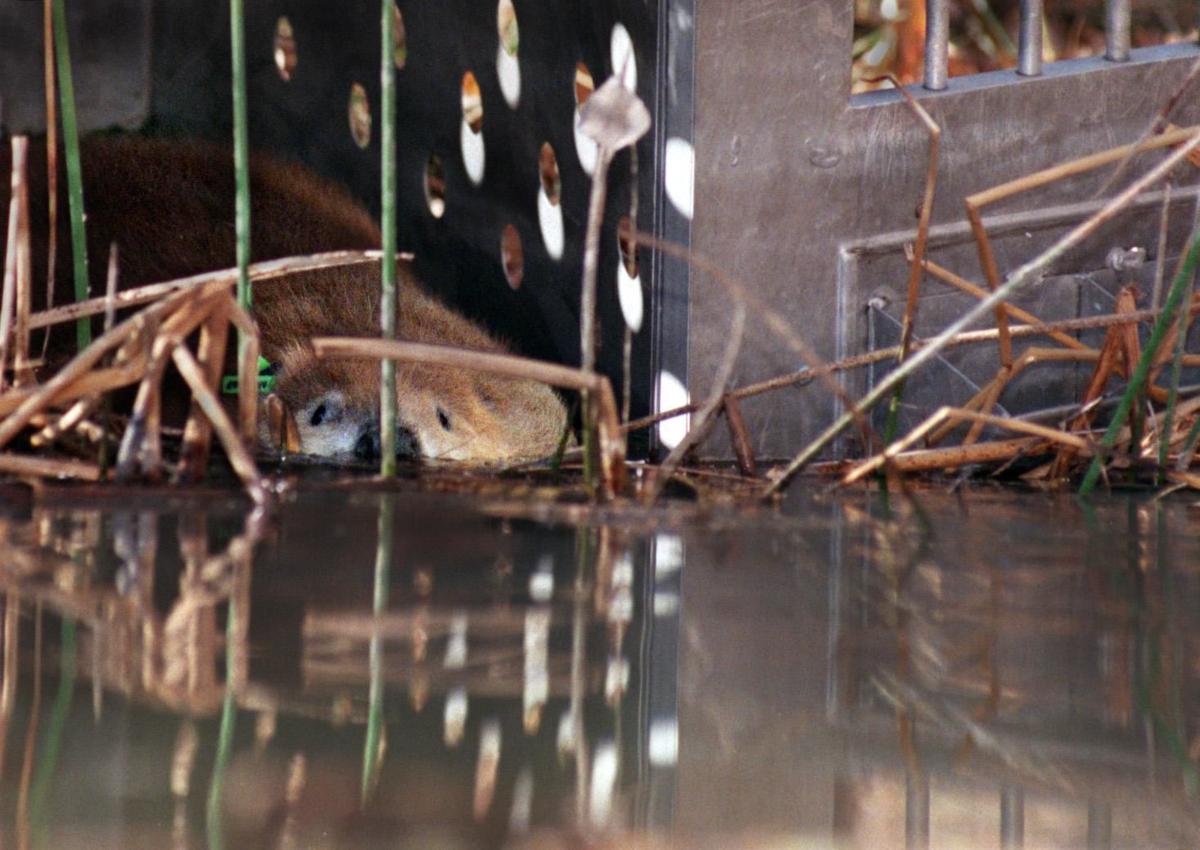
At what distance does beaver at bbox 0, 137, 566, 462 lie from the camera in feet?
7.07

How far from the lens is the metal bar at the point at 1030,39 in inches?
80.6

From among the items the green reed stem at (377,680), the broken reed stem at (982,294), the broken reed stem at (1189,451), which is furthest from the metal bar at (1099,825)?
the broken reed stem at (982,294)

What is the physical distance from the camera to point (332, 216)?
2.58 metres

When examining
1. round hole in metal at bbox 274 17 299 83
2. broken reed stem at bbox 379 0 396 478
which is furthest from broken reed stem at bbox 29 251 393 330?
round hole in metal at bbox 274 17 299 83

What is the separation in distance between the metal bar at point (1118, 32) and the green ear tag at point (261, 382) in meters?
1.18

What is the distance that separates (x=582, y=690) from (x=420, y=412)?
5.04 feet

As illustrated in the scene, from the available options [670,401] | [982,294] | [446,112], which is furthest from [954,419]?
[446,112]

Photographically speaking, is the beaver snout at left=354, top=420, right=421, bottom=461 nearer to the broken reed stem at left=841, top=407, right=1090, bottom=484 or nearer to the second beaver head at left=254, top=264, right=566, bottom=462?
the second beaver head at left=254, top=264, right=566, bottom=462

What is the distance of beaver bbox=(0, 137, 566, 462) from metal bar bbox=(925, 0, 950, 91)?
765 millimetres

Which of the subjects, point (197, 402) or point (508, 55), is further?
point (508, 55)

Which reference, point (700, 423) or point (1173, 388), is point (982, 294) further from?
point (700, 423)

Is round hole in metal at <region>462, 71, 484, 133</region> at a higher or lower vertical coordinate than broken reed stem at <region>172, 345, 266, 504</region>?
higher

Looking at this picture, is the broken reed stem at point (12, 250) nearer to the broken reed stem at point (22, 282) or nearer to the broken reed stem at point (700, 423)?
the broken reed stem at point (22, 282)

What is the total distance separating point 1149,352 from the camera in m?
1.47
